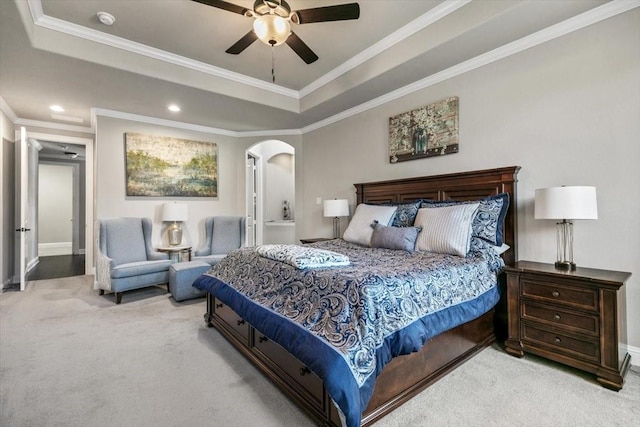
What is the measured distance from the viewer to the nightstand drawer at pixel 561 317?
76.2 inches

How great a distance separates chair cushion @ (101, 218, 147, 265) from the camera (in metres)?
4.13

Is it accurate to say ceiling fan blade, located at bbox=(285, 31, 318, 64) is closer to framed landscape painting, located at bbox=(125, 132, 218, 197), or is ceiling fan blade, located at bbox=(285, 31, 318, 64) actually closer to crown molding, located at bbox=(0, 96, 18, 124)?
framed landscape painting, located at bbox=(125, 132, 218, 197)

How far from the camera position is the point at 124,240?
4.27m

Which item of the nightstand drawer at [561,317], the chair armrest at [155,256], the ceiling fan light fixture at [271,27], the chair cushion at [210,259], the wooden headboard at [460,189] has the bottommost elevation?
the nightstand drawer at [561,317]

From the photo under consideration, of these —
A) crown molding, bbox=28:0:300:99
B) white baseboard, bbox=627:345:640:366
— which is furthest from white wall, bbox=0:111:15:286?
white baseboard, bbox=627:345:640:366

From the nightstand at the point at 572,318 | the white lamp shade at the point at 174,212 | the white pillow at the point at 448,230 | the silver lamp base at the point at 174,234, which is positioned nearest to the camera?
the nightstand at the point at 572,318

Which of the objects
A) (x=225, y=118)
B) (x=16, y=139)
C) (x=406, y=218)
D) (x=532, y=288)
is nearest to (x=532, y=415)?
(x=532, y=288)

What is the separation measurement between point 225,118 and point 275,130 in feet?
3.30

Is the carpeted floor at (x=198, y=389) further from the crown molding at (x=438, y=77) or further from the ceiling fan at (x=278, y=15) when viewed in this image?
the crown molding at (x=438, y=77)

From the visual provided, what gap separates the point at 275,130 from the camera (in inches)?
216

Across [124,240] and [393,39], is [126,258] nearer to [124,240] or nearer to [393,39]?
[124,240]

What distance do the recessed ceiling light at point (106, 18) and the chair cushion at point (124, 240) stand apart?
8.41ft

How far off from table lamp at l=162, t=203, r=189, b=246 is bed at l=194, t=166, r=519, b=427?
2183 mm

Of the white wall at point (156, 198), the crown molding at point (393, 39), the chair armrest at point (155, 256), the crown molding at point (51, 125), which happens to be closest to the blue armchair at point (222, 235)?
the white wall at point (156, 198)
